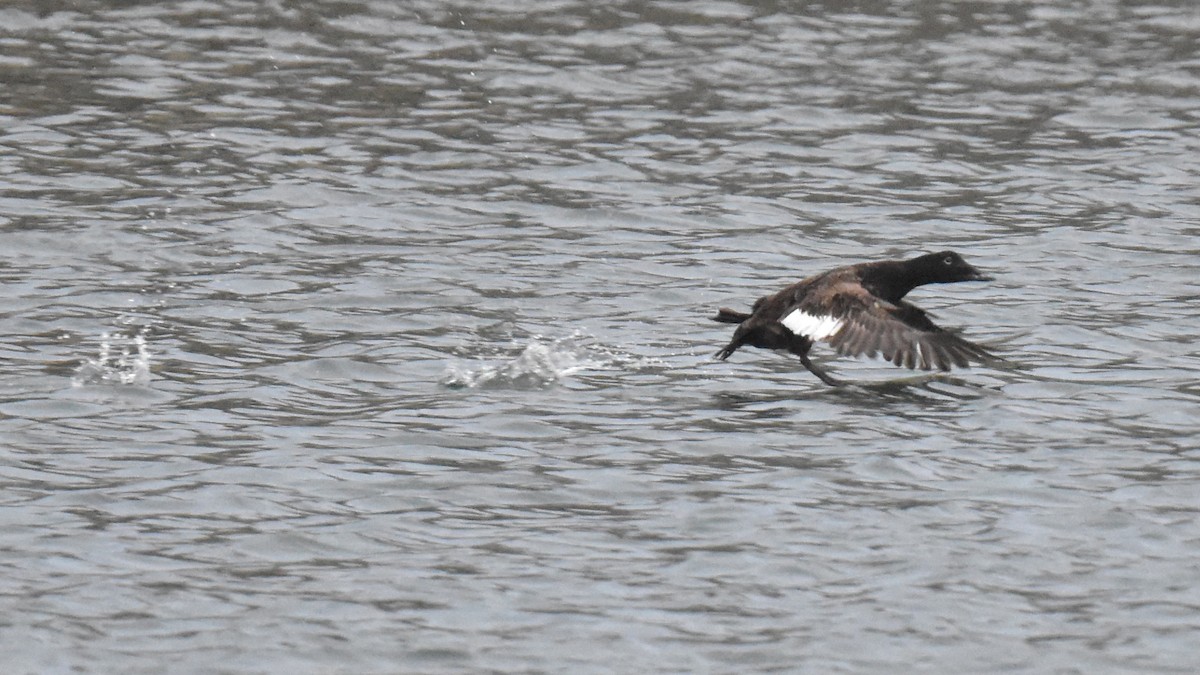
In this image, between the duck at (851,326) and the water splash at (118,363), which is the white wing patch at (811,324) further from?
the water splash at (118,363)

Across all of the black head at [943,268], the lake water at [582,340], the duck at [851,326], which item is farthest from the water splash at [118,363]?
the black head at [943,268]

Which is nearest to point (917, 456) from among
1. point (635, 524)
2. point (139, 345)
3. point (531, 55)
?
point (635, 524)

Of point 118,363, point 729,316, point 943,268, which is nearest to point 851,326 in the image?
point 729,316

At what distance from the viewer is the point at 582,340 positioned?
36.3ft

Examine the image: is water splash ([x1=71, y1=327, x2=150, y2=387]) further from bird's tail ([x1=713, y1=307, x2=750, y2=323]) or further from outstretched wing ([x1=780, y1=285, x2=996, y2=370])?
outstretched wing ([x1=780, y1=285, x2=996, y2=370])

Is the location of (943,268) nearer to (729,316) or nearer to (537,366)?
(729,316)

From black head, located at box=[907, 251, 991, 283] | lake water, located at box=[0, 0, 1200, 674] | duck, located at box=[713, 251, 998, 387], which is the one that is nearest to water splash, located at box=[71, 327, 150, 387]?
lake water, located at box=[0, 0, 1200, 674]

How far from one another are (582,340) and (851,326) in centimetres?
167

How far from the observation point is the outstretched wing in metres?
9.96

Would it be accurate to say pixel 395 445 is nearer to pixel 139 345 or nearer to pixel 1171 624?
pixel 139 345

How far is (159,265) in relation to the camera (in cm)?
1238

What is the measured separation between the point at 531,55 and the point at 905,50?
11.5 feet

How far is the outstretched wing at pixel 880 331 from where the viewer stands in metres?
9.96

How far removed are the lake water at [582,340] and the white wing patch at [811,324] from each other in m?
0.35
